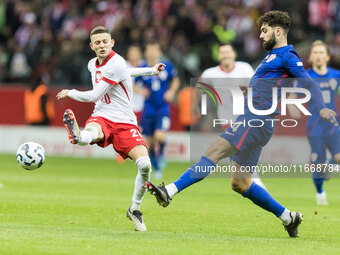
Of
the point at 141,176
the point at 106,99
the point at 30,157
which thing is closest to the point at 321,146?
the point at 141,176

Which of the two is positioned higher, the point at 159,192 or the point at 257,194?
the point at 159,192

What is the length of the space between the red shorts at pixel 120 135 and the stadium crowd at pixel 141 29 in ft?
39.7

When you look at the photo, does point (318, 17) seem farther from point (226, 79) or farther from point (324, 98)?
point (324, 98)

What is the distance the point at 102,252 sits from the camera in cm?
721

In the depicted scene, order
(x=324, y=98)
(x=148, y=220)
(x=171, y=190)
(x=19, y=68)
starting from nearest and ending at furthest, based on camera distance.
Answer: (x=171, y=190), (x=148, y=220), (x=324, y=98), (x=19, y=68)

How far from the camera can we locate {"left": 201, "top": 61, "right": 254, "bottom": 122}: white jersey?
1364cm

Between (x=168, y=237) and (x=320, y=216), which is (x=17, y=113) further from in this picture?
(x=168, y=237)

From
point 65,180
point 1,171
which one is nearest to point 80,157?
point 1,171

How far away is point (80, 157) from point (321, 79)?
10.6 m

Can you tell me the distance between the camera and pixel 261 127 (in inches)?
334

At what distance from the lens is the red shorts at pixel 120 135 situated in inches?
358

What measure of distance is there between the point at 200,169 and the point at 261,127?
2.61 ft

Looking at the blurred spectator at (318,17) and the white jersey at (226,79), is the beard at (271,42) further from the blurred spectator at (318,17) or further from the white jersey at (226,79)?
the blurred spectator at (318,17)

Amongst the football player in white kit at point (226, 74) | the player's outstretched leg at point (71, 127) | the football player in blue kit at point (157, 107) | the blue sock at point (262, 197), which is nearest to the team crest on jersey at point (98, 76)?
the player's outstretched leg at point (71, 127)
